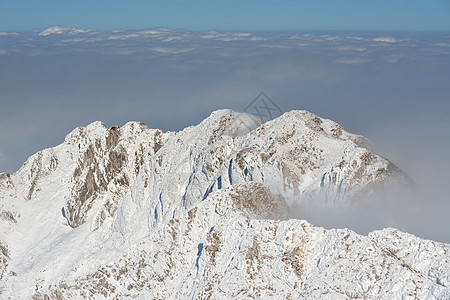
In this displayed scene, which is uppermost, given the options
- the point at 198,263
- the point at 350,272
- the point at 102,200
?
the point at 350,272

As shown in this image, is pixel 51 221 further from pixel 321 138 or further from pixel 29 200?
pixel 321 138

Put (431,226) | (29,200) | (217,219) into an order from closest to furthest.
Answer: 1. (217,219)
2. (431,226)
3. (29,200)

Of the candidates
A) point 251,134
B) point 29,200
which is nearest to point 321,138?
point 251,134

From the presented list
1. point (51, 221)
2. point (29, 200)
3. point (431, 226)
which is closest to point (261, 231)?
point (431, 226)

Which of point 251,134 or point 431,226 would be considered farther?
point 251,134

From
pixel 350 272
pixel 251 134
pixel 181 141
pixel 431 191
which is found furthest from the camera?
pixel 181 141

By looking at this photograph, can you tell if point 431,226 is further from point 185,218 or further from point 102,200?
point 102,200

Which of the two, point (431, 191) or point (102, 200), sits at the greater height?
point (431, 191)
